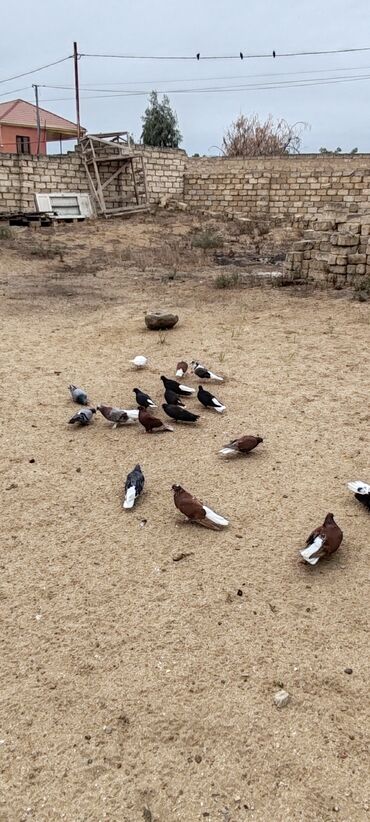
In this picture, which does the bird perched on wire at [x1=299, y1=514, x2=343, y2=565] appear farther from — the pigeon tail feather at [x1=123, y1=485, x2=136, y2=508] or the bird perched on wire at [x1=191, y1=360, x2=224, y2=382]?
the bird perched on wire at [x1=191, y1=360, x2=224, y2=382]

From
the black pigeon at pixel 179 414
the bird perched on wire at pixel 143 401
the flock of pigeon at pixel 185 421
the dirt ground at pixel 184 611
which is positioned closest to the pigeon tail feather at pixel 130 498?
the flock of pigeon at pixel 185 421

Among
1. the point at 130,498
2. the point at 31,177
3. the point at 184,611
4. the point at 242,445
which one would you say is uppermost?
the point at 31,177

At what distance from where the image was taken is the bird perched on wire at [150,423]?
4.86 m

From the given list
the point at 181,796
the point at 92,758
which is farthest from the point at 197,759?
the point at 92,758

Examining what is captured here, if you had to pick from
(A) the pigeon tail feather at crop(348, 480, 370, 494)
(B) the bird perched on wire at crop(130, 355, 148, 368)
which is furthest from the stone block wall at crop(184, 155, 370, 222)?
(A) the pigeon tail feather at crop(348, 480, 370, 494)

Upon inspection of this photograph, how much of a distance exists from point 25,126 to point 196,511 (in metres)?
35.4

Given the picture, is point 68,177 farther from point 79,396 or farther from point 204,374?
point 79,396

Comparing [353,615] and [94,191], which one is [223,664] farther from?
[94,191]

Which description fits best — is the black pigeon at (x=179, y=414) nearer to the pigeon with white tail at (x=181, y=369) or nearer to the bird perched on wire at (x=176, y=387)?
the bird perched on wire at (x=176, y=387)

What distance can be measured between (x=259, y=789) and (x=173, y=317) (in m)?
6.58

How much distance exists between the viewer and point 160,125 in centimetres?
3572

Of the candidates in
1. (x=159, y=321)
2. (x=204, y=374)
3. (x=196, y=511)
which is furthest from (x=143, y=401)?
(x=159, y=321)

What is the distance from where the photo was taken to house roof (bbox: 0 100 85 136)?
32.7 meters

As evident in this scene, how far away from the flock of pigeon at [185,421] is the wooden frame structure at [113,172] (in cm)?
1413
